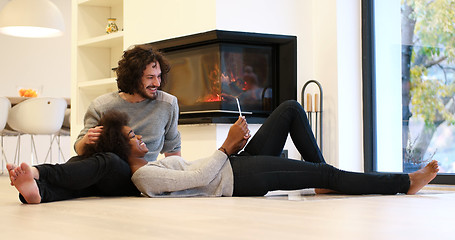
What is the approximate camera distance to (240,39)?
16.7 ft

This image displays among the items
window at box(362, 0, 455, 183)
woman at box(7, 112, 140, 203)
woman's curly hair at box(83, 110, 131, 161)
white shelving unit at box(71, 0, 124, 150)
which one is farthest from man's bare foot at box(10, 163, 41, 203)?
white shelving unit at box(71, 0, 124, 150)

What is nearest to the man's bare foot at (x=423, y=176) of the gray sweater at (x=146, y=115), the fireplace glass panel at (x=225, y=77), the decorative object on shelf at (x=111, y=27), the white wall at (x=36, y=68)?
the gray sweater at (x=146, y=115)

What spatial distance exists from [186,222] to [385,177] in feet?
4.56

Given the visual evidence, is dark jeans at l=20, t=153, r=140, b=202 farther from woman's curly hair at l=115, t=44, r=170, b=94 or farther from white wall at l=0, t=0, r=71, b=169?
white wall at l=0, t=0, r=71, b=169

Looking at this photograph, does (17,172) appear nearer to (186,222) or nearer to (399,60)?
(186,222)

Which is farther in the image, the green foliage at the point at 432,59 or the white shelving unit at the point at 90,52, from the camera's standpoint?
the white shelving unit at the point at 90,52

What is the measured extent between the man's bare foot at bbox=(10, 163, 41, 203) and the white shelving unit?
3.79 m

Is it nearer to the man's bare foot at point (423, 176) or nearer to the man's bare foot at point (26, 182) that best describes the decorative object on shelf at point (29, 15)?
the man's bare foot at point (26, 182)

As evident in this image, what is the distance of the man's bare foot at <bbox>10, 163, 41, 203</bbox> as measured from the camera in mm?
2551

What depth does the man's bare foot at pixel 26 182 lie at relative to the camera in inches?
100

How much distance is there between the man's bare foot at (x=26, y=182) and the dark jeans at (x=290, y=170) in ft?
2.88

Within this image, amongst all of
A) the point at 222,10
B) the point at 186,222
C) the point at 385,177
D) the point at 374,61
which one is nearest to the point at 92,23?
the point at 222,10

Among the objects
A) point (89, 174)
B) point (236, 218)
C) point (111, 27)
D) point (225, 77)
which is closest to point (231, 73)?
point (225, 77)

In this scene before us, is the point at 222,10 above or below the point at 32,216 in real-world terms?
above
